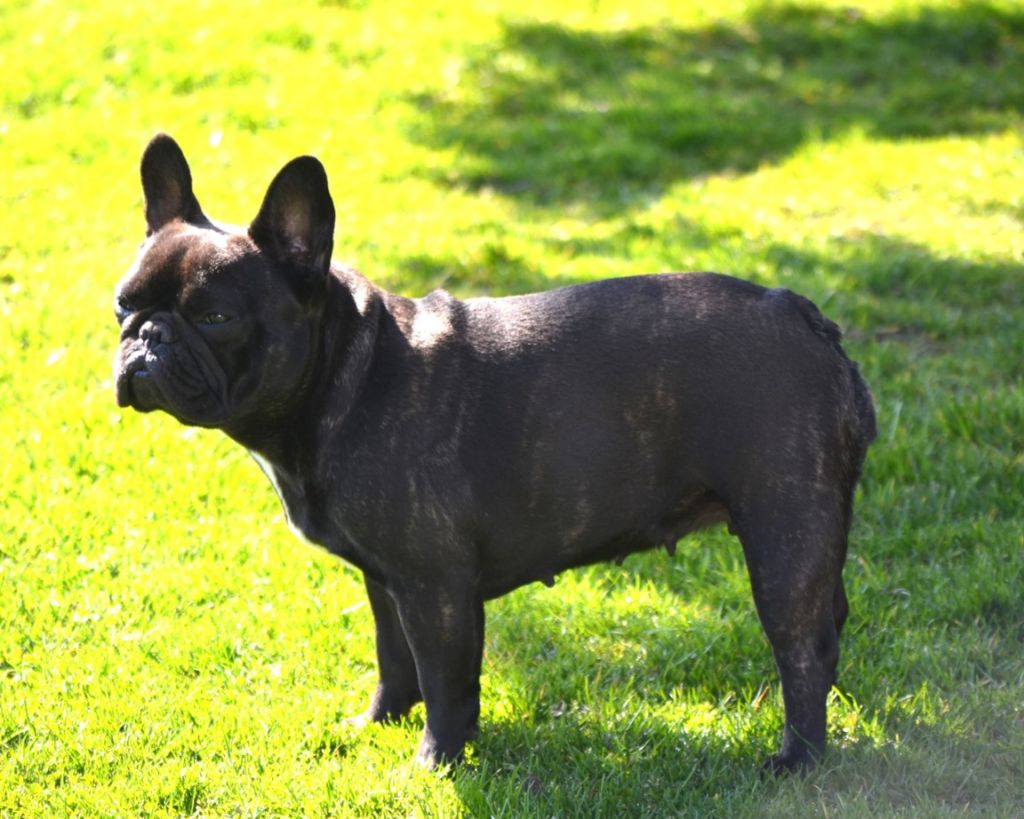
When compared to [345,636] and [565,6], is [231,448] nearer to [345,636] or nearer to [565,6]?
[345,636]

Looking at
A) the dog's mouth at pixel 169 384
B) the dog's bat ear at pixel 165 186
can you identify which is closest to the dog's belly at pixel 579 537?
the dog's mouth at pixel 169 384

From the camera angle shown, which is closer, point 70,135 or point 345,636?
point 345,636

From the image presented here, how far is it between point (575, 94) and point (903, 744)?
792 cm

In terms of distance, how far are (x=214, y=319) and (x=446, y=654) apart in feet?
4.37

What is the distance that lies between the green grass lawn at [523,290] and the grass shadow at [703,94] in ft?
0.12

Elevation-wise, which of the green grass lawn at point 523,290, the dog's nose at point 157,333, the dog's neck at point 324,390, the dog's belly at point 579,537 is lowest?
the green grass lawn at point 523,290

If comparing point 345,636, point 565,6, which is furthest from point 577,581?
point 565,6

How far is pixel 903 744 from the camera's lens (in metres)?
4.85

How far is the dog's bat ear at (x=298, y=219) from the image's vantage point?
459cm

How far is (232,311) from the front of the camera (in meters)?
4.50

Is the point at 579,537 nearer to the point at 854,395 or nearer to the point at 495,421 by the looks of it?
the point at 495,421

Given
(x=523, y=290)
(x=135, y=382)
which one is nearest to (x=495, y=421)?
(x=135, y=382)

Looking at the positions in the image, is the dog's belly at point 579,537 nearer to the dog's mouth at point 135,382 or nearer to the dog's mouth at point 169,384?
the dog's mouth at point 169,384

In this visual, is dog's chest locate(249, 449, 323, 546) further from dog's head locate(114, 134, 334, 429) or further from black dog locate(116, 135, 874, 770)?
dog's head locate(114, 134, 334, 429)
